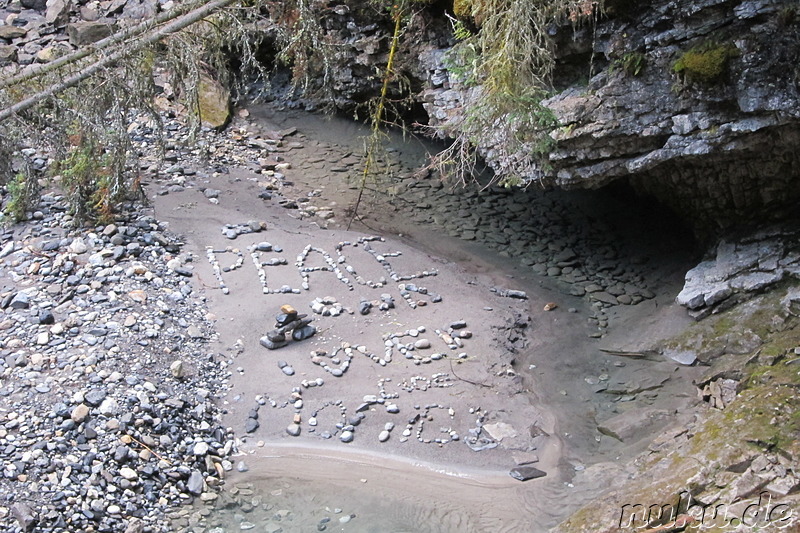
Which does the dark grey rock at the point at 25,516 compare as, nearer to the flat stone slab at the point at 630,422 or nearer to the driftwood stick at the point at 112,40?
the flat stone slab at the point at 630,422

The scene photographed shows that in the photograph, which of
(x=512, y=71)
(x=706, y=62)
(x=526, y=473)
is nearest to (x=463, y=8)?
(x=512, y=71)

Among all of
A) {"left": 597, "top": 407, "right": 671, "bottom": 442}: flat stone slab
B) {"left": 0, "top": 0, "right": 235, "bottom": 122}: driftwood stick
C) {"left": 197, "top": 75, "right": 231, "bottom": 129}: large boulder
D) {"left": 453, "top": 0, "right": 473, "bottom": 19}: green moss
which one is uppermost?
{"left": 453, "top": 0, "right": 473, "bottom": 19}: green moss

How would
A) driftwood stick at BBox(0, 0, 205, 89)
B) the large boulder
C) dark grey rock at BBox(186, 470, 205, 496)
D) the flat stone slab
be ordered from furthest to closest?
the large boulder → driftwood stick at BBox(0, 0, 205, 89) → the flat stone slab → dark grey rock at BBox(186, 470, 205, 496)

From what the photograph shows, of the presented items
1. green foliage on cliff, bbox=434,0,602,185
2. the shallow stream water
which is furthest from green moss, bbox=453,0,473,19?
the shallow stream water

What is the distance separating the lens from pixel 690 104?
7594 millimetres

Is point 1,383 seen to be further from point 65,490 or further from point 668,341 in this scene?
point 668,341

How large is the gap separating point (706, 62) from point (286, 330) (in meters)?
5.15

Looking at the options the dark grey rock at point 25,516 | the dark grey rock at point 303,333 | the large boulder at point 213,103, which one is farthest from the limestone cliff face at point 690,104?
the dark grey rock at point 25,516

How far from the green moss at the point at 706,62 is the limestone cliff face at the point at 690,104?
0.03 feet

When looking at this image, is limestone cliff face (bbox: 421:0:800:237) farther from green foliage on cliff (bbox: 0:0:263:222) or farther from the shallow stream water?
green foliage on cliff (bbox: 0:0:263:222)

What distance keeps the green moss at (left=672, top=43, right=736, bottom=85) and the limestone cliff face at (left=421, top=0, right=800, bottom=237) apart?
10 mm

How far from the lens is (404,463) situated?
265 inches

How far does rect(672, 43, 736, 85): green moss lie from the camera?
23.4 ft

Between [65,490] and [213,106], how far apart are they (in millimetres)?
8384
